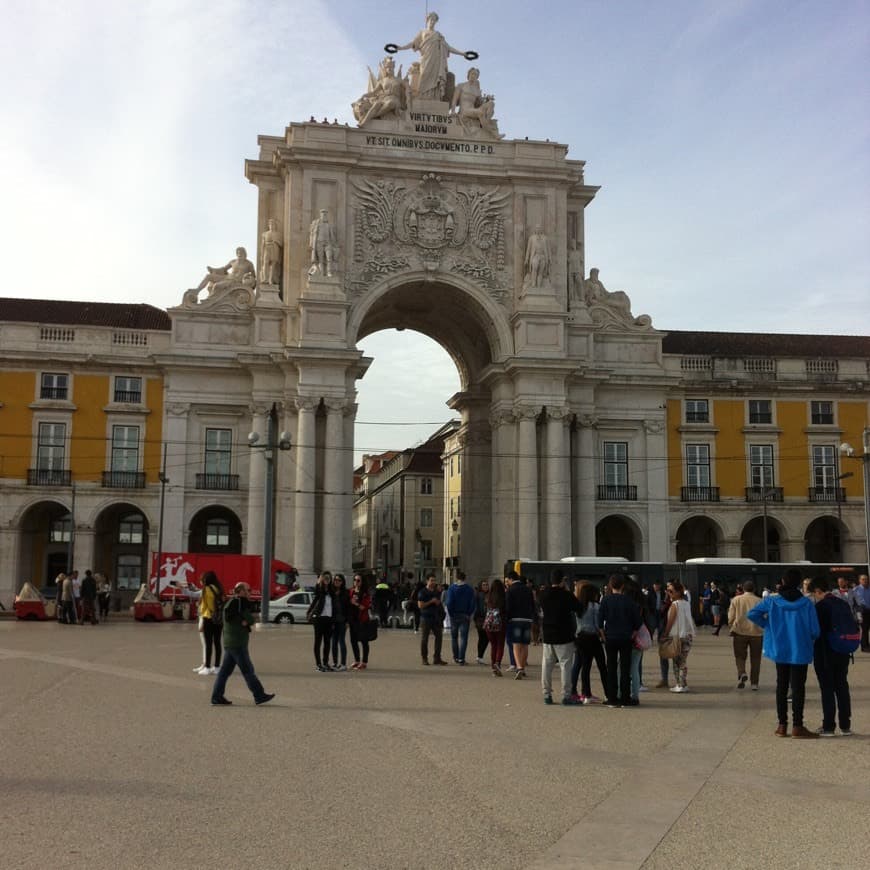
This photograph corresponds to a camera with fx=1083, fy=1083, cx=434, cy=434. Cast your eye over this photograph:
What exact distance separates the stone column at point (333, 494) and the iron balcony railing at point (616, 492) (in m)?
12.3

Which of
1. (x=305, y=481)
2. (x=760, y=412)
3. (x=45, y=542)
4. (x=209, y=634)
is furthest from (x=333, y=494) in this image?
(x=209, y=634)

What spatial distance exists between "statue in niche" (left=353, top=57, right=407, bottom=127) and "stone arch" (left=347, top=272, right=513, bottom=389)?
25.1ft

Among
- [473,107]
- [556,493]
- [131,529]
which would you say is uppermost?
[473,107]

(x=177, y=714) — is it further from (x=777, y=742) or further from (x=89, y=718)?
(x=777, y=742)

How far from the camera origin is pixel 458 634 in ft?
69.8

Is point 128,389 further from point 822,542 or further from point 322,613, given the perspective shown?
point 822,542

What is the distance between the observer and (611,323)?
51.1 meters

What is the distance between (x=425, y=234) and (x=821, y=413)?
2156cm

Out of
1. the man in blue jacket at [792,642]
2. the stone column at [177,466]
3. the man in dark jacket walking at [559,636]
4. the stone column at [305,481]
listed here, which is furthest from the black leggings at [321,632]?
the stone column at [177,466]

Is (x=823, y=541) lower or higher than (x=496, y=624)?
higher

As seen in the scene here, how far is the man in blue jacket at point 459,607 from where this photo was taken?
68.3ft

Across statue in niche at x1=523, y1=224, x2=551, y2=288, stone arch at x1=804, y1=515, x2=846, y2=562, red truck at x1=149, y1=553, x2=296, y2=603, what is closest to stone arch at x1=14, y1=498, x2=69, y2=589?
red truck at x1=149, y1=553, x2=296, y2=603

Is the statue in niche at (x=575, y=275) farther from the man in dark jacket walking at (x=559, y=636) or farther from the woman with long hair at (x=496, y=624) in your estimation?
the man in dark jacket walking at (x=559, y=636)

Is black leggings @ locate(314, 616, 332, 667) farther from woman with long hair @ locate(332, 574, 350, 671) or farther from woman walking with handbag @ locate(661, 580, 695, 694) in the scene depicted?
woman walking with handbag @ locate(661, 580, 695, 694)
